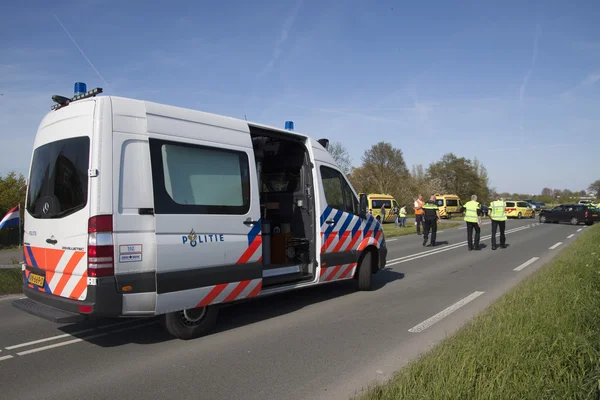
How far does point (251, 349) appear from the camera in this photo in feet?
16.4

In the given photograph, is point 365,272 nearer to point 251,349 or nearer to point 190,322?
point 251,349

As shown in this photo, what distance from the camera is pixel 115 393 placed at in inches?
151

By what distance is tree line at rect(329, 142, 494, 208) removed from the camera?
166 feet

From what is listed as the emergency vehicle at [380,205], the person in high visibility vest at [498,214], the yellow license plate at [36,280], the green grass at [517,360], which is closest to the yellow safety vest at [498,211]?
the person in high visibility vest at [498,214]

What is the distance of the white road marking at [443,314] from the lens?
5.85 m

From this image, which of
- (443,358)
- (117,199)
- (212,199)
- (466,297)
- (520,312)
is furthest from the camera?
(466,297)

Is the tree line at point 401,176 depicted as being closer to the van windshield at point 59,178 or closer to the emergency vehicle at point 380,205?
the emergency vehicle at point 380,205

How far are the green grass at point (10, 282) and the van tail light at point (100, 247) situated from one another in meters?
5.07

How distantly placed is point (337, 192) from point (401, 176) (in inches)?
1878

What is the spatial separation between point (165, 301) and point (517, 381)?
3.46m

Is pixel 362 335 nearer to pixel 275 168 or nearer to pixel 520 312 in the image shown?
pixel 520 312

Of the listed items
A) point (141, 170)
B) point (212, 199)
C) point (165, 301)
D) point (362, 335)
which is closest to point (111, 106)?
point (141, 170)

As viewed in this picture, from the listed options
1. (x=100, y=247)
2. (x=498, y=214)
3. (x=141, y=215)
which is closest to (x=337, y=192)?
(x=141, y=215)

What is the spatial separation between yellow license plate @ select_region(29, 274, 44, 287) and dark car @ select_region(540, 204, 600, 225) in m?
34.5
